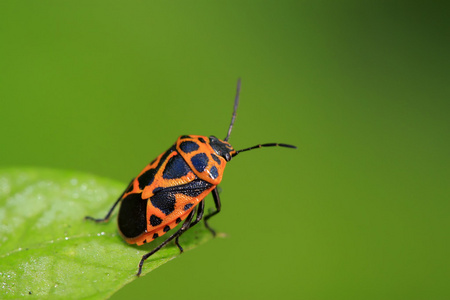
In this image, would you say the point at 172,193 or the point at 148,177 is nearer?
the point at 172,193

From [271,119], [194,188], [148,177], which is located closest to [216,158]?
[194,188]

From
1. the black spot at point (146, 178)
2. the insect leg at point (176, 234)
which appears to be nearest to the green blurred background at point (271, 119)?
the insect leg at point (176, 234)

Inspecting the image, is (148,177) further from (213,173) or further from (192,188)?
(213,173)

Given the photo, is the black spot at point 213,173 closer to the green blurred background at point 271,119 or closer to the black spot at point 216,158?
the black spot at point 216,158

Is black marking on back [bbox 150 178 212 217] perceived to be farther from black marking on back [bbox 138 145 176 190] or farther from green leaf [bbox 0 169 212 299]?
green leaf [bbox 0 169 212 299]

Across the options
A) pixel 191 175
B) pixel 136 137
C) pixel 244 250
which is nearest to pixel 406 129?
pixel 244 250

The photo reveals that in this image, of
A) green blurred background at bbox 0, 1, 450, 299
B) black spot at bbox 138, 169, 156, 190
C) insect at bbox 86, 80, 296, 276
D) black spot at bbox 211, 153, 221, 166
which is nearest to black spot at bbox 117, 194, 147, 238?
insect at bbox 86, 80, 296, 276

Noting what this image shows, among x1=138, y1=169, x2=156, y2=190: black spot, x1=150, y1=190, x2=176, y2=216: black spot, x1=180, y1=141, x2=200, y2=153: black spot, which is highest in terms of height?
x1=180, y1=141, x2=200, y2=153: black spot
